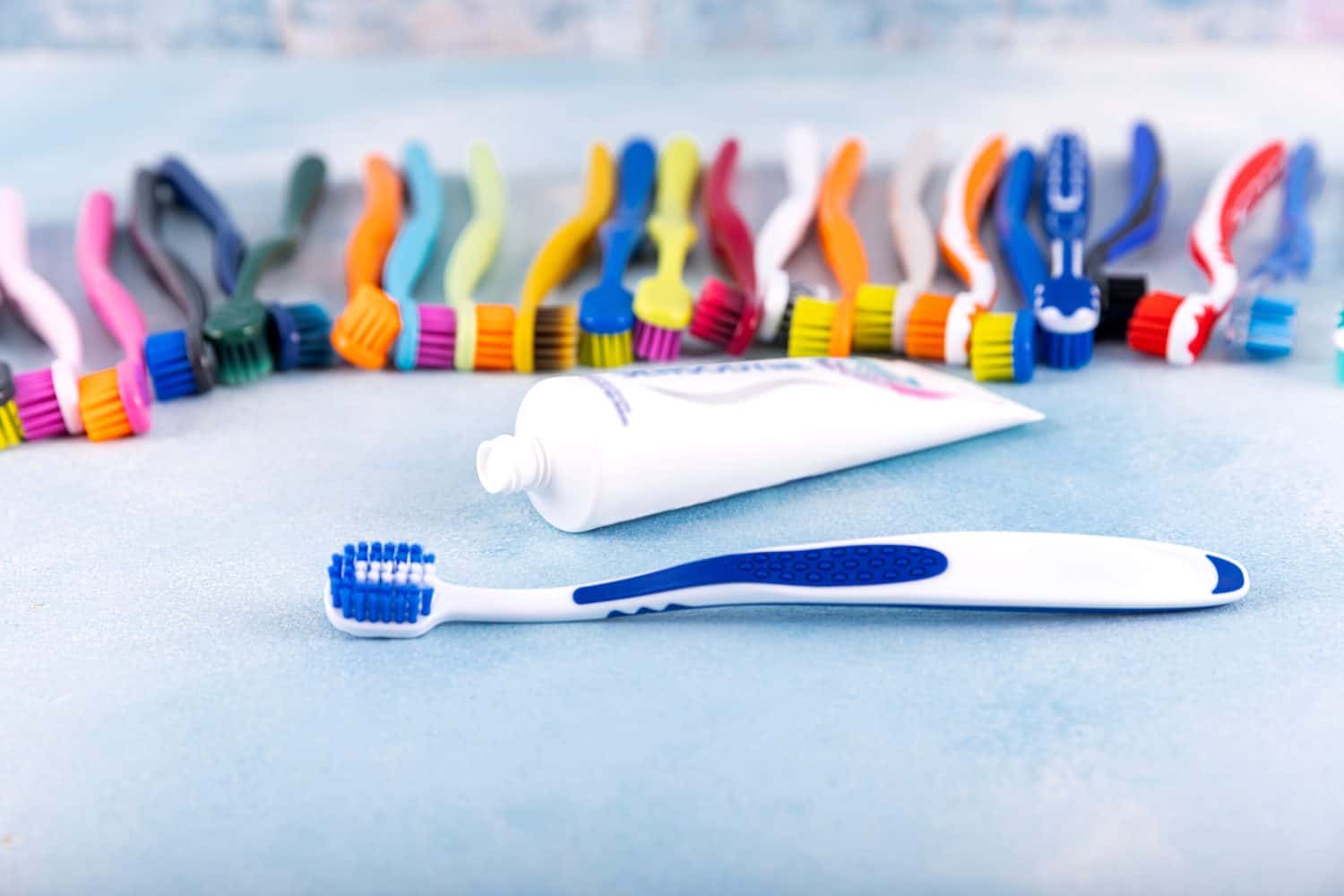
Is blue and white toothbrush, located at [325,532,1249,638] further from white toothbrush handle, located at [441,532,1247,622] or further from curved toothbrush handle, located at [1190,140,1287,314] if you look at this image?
curved toothbrush handle, located at [1190,140,1287,314]

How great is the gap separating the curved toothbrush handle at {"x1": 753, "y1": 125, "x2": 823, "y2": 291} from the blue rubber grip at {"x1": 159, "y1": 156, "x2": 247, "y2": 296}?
345 millimetres

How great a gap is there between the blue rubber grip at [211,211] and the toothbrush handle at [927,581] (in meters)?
0.47

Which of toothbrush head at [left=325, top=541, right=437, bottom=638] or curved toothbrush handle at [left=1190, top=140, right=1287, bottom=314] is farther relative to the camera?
curved toothbrush handle at [left=1190, top=140, right=1287, bottom=314]

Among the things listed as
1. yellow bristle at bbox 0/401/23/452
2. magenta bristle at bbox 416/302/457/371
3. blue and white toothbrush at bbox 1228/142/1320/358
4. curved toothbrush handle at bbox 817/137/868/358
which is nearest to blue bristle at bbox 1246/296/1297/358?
blue and white toothbrush at bbox 1228/142/1320/358

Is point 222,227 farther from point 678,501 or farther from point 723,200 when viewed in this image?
point 678,501

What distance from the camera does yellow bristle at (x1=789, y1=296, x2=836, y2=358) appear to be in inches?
33.9

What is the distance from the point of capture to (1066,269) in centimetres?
92

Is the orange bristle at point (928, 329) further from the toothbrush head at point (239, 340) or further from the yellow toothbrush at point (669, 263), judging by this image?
the toothbrush head at point (239, 340)

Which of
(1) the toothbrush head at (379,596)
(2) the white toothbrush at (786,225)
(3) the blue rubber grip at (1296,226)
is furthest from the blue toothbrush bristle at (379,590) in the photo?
(3) the blue rubber grip at (1296,226)

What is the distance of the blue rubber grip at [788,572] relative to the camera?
0.59 metres

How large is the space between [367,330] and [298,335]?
44mm

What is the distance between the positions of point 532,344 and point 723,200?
0.22 metres

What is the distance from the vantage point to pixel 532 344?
865 millimetres

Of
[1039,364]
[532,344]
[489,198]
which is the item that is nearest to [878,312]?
[1039,364]
